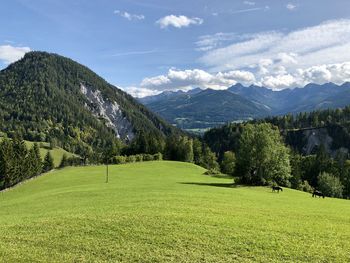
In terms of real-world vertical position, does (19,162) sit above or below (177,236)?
above

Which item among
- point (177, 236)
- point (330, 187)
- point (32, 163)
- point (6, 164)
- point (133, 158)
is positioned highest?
point (133, 158)

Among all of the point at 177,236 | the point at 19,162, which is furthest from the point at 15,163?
the point at 177,236

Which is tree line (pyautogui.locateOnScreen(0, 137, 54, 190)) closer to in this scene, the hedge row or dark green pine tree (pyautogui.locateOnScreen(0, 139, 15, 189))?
dark green pine tree (pyautogui.locateOnScreen(0, 139, 15, 189))

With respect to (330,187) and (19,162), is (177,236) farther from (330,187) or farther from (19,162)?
(19,162)

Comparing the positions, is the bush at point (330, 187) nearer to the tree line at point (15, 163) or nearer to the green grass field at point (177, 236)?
the green grass field at point (177, 236)

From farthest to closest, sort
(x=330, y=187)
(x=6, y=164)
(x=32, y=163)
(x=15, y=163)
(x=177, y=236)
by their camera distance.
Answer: (x=32, y=163), (x=330, y=187), (x=15, y=163), (x=6, y=164), (x=177, y=236)

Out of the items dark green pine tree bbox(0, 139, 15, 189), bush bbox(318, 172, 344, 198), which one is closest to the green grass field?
dark green pine tree bbox(0, 139, 15, 189)

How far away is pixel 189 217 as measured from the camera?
32281 mm

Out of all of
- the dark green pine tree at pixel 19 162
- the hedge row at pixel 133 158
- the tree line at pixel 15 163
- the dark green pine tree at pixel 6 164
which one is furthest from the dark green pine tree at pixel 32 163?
the hedge row at pixel 133 158

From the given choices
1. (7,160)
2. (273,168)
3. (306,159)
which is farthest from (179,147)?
(273,168)

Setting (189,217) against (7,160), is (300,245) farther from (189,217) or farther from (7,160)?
(7,160)

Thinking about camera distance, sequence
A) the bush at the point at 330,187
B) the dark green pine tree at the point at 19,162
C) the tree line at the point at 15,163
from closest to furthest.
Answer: the tree line at the point at 15,163
the bush at the point at 330,187
the dark green pine tree at the point at 19,162

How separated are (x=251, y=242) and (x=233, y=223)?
5465 mm

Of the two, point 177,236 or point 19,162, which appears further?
point 19,162
